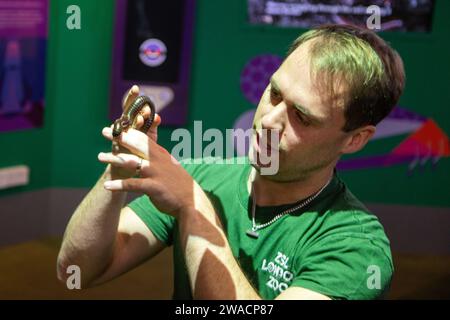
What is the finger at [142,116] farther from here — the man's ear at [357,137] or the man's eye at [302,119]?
the man's ear at [357,137]

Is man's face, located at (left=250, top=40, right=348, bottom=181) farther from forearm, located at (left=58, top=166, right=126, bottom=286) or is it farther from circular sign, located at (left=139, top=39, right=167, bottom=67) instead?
circular sign, located at (left=139, top=39, right=167, bottom=67)

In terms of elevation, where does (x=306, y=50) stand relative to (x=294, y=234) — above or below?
above

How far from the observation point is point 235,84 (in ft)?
13.6

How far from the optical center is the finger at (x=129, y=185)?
3.77 feet

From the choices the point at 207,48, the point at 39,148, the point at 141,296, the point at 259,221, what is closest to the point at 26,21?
the point at 39,148

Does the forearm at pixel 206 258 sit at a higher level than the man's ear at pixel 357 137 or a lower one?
lower

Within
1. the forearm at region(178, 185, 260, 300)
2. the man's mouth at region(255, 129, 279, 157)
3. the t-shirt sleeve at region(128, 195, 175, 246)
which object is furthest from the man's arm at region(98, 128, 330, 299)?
the t-shirt sleeve at region(128, 195, 175, 246)

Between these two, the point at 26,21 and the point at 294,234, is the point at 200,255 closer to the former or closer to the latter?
the point at 294,234

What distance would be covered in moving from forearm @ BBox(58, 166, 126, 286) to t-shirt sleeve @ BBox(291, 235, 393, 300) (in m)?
0.37

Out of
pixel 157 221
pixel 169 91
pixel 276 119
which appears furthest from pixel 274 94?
pixel 169 91

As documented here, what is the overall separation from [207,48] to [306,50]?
2794 mm

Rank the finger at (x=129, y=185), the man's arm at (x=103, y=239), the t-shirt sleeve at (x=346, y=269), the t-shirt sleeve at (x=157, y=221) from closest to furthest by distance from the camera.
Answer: the finger at (x=129, y=185), the t-shirt sleeve at (x=346, y=269), the man's arm at (x=103, y=239), the t-shirt sleeve at (x=157, y=221)

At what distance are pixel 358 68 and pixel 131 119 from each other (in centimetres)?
41

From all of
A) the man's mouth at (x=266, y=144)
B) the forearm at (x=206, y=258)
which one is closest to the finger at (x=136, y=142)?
the forearm at (x=206, y=258)
